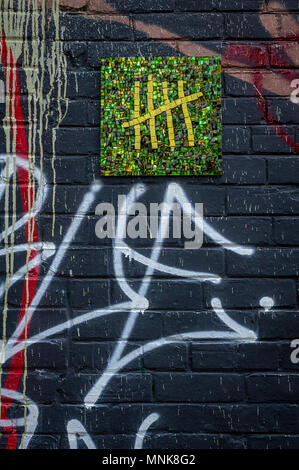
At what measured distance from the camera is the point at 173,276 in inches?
73.7

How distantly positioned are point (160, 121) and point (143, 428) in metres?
1.15

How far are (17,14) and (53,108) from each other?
0.39 metres

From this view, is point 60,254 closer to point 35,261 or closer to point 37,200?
point 35,261

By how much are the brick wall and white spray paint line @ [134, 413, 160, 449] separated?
11 mm

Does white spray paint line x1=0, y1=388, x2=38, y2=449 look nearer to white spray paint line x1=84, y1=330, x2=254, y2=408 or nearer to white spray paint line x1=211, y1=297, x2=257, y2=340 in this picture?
white spray paint line x1=84, y1=330, x2=254, y2=408

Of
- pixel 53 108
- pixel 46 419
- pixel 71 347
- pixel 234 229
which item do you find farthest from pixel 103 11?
pixel 46 419

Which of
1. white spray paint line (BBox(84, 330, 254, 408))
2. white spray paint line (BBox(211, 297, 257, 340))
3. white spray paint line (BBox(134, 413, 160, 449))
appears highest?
white spray paint line (BBox(211, 297, 257, 340))

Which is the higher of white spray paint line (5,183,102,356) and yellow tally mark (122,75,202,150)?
yellow tally mark (122,75,202,150)

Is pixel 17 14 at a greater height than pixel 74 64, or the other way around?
pixel 17 14

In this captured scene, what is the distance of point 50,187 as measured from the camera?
190cm

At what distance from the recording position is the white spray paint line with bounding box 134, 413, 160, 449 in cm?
184

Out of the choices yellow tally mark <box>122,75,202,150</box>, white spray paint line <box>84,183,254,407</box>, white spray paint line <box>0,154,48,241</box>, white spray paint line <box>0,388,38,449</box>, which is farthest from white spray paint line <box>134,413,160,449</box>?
yellow tally mark <box>122,75,202,150</box>

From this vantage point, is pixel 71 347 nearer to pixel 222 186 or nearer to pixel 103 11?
pixel 222 186

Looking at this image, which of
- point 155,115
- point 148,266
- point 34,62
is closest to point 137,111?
point 155,115
